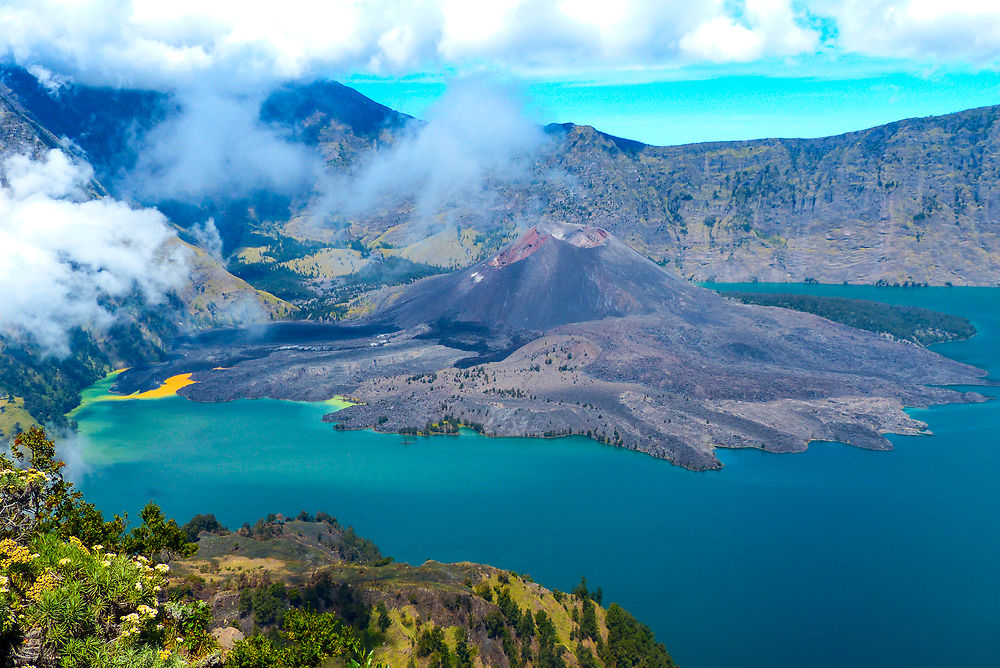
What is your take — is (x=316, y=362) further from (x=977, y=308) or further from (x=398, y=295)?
(x=977, y=308)

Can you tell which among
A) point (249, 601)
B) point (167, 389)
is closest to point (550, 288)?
point (167, 389)

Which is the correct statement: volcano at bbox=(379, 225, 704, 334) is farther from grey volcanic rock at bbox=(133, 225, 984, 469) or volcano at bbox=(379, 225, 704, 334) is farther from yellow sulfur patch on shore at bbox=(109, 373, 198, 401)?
yellow sulfur patch on shore at bbox=(109, 373, 198, 401)

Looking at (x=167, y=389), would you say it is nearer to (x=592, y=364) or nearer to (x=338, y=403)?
(x=338, y=403)

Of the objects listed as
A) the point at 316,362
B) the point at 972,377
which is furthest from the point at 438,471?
the point at 972,377

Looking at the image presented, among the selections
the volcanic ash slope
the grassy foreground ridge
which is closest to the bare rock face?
the grassy foreground ridge

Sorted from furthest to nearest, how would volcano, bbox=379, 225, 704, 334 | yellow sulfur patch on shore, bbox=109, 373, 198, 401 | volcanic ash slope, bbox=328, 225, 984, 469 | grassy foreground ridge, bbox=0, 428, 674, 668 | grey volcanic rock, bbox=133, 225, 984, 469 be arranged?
1. volcano, bbox=379, 225, 704, 334
2. yellow sulfur patch on shore, bbox=109, 373, 198, 401
3. grey volcanic rock, bbox=133, 225, 984, 469
4. volcanic ash slope, bbox=328, 225, 984, 469
5. grassy foreground ridge, bbox=0, 428, 674, 668

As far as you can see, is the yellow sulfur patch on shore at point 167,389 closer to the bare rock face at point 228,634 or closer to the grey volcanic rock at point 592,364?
the grey volcanic rock at point 592,364

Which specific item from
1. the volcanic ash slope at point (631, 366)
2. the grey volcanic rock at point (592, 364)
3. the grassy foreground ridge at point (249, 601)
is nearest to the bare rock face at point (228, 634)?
the grassy foreground ridge at point (249, 601)
